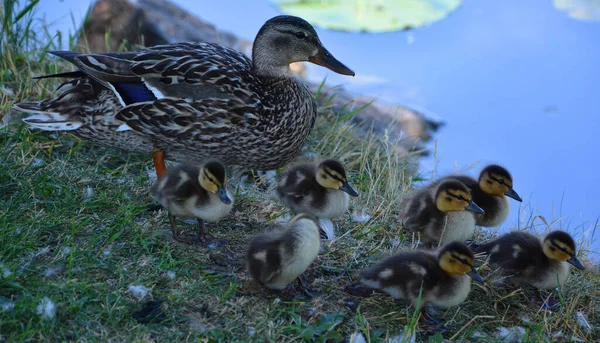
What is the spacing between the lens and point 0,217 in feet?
11.6

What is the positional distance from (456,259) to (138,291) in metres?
1.38

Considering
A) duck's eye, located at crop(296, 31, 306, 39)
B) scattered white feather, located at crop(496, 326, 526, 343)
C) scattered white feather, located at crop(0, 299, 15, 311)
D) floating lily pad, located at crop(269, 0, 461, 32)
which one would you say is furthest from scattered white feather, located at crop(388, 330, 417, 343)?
floating lily pad, located at crop(269, 0, 461, 32)

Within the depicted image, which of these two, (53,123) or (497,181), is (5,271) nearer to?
(53,123)

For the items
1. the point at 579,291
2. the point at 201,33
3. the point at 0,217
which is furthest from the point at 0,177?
the point at 201,33

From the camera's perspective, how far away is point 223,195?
3553mm

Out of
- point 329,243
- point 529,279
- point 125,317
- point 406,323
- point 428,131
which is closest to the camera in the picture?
point 125,317

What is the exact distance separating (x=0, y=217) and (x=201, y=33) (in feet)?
14.5

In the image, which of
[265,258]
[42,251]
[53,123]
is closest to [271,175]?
[53,123]

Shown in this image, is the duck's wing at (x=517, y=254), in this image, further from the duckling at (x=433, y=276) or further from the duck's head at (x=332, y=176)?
the duck's head at (x=332, y=176)

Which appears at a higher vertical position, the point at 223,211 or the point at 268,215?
the point at 223,211

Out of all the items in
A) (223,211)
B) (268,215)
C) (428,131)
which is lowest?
(428,131)

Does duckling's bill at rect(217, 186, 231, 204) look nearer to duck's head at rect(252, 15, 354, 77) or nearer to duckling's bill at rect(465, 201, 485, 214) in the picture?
duck's head at rect(252, 15, 354, 77)

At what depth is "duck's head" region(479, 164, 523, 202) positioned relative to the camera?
393cm

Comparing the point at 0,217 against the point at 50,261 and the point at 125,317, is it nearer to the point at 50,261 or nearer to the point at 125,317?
the point at 50,261
